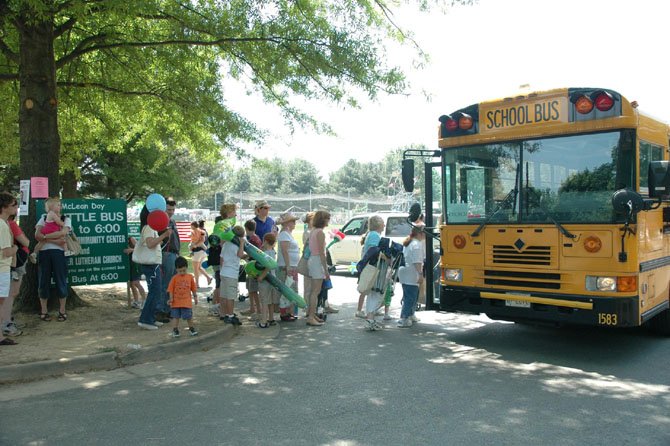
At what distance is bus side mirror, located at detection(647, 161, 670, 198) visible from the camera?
20.5 ft

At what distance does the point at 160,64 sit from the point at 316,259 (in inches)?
219

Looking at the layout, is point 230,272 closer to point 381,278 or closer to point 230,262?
point 230,262

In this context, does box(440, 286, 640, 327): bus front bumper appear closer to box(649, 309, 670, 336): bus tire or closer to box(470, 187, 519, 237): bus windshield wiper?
box(470, 187, 519, 237): bus windshield wiper

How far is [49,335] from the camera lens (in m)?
7.70

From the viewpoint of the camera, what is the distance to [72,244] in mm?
8750

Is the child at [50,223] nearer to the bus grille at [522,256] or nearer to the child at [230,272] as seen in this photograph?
the child at [230,272]

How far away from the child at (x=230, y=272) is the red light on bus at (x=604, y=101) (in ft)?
16.8

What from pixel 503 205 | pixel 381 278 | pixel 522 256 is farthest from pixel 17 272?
pixel 522 256

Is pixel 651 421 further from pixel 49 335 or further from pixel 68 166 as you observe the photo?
pixel 68 166

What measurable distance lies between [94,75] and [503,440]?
1148cm

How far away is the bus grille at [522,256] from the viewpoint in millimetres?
6958

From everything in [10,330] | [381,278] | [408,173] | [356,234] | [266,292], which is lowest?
[10,330]

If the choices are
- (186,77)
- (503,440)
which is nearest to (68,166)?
(186,77)

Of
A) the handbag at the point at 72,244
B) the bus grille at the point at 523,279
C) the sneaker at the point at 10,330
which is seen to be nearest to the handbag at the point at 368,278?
the bus grille at the point at 523,279
